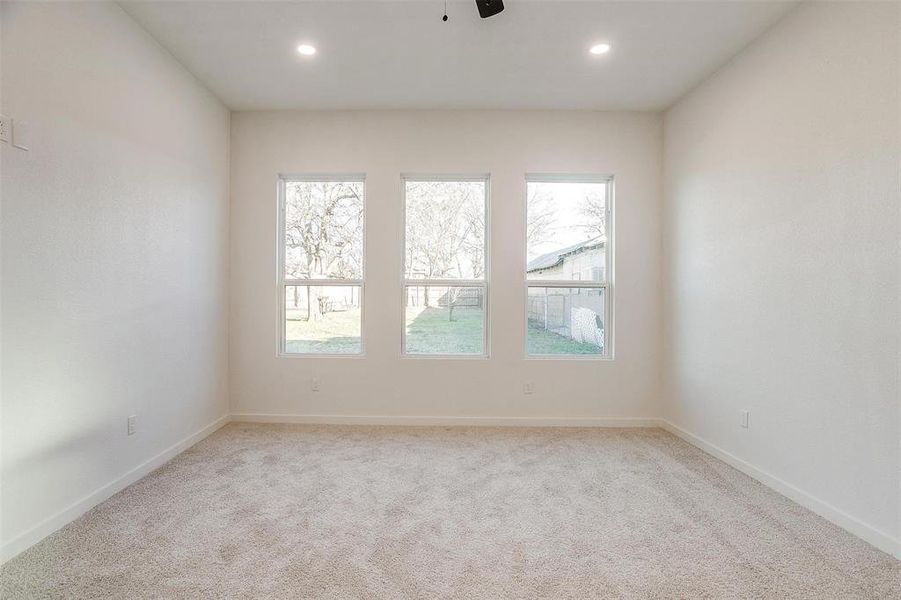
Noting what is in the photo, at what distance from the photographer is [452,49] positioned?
2693 millimetres

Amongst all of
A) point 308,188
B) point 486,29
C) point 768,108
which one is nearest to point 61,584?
point 308,188

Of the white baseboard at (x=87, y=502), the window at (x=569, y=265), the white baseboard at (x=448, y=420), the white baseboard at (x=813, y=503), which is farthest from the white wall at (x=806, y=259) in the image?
the white baseboard at (x=87, y=502)

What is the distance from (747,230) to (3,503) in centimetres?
429

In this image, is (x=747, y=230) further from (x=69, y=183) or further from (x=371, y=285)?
(x=69, y=183)

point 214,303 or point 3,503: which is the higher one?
point 214,303

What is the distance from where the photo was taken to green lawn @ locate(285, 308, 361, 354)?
3.71m

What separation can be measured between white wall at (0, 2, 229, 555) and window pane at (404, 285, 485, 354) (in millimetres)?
1760

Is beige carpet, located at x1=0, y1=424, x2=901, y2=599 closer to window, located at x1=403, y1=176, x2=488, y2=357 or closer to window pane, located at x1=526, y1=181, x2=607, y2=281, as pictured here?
window, located at x1=403, y1=176, x2=488, y2=357

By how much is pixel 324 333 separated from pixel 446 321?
115cm

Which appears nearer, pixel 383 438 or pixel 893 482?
pixel 893 482

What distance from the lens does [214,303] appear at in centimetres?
338

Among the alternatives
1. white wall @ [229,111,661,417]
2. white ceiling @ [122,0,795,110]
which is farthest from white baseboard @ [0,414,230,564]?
white ceiling @ [122,0,795,110]

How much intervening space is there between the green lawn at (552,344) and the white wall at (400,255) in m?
0.12

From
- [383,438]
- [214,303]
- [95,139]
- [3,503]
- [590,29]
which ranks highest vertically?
[590,29]
